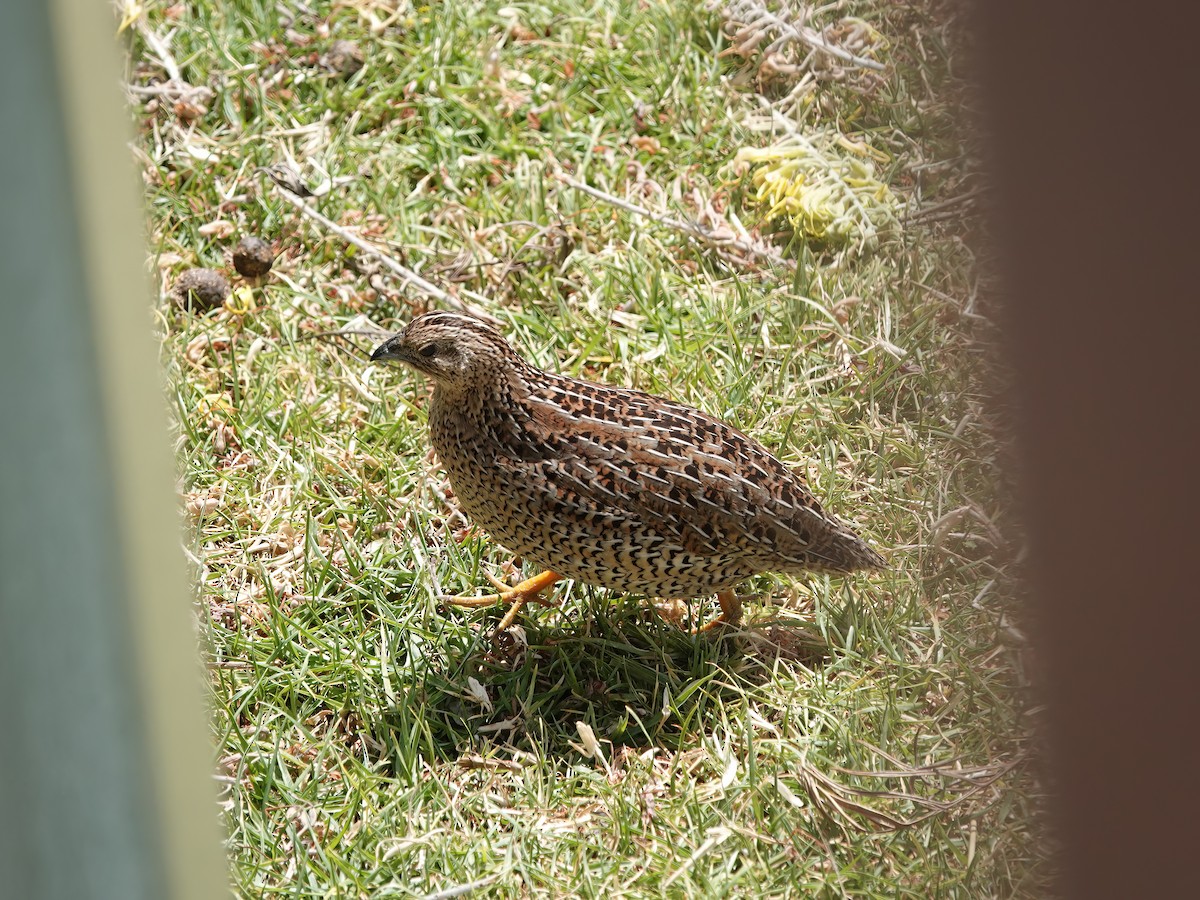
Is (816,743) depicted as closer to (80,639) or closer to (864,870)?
(864,870)

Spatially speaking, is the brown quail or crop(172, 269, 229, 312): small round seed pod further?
crop(172, 269, 229, 312): small round seed pod

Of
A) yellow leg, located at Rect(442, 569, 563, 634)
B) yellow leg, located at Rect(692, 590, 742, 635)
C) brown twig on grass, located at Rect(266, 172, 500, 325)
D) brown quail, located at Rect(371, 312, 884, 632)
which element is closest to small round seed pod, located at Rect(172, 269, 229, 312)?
→ brown twig on grass, located at Rect(266, 172, 500, 325)

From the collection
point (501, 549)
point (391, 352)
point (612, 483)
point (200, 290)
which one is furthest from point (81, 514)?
point (200, 290)

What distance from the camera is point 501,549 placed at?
470 centimetres

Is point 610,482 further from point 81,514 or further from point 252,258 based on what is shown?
point 81,514

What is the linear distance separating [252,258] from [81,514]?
453 cm

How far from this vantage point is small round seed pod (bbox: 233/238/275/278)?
5.61 meters

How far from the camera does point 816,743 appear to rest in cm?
386

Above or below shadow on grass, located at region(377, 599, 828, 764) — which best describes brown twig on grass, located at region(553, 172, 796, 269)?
above

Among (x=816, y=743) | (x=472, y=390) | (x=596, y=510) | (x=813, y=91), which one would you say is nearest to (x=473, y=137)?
(x=813, y=91)

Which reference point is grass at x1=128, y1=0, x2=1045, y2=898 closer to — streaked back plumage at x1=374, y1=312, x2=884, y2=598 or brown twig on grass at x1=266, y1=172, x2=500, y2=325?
brown twig on grass at x1=266, y1=172, x2=500, y2=325

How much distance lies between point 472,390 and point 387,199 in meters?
2.13

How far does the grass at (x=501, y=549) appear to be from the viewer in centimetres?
363

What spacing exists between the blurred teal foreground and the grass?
2.28m
